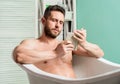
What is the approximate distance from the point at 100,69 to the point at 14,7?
1028mm

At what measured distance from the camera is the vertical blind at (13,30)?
225 cm

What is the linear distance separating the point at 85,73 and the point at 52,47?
0.95 feet

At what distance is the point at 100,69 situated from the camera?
167 centimetres

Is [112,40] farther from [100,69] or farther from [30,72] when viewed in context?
[30,72]

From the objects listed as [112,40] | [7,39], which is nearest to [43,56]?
[7,39]

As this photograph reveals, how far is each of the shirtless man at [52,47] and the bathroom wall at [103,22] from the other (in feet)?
2.44

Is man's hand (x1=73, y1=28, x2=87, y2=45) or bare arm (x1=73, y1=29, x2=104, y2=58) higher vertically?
man's hand (x1=73, y1=28, x2=87, y2=45)

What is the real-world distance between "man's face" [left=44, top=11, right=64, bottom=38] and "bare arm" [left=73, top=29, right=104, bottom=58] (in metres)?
0.15

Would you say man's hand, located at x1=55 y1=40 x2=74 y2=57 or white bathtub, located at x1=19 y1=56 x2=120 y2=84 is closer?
white bathtub, located at x1=19 y1=56 x2=120 y2=84

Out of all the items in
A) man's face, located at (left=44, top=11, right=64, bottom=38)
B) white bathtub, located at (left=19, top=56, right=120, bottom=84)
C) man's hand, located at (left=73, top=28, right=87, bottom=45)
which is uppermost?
man's face, located at (left=44, top=11, right=64, bottom=38)

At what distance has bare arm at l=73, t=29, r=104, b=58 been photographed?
156 centimetres

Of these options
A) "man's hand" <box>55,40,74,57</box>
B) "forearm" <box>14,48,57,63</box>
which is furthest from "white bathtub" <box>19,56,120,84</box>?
"man's hand" <box>55,40,74,57</box>

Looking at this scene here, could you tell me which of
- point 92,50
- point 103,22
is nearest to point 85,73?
point 92,50

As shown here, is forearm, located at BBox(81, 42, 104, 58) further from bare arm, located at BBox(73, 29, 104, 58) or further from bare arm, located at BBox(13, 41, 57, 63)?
bare arm, located at BBox(13, 41, 57, 63)
